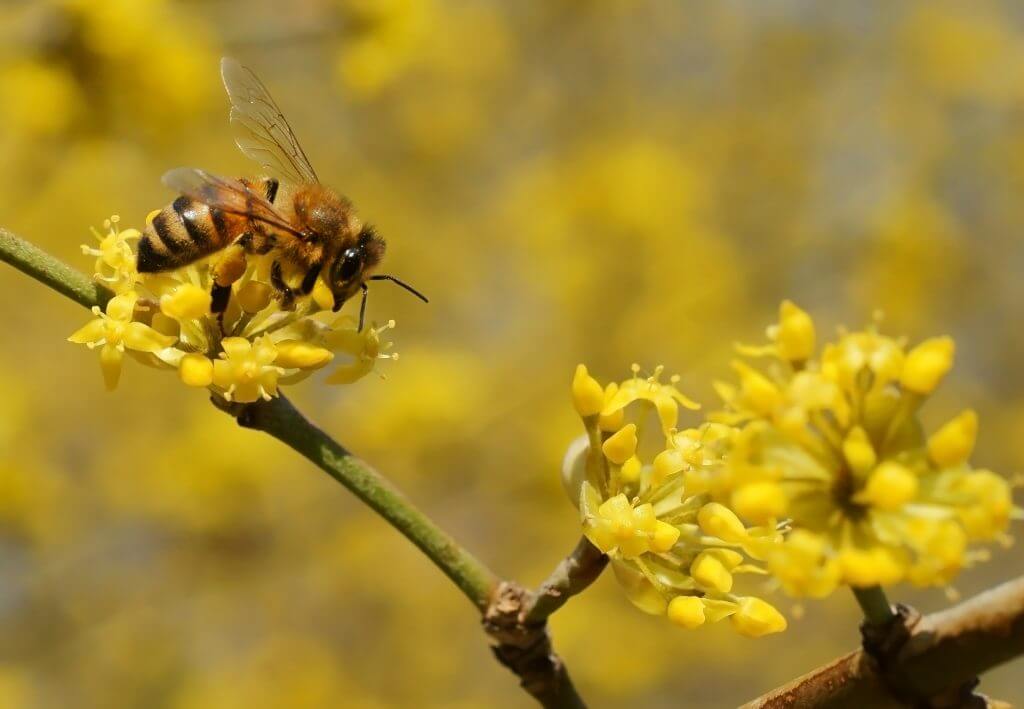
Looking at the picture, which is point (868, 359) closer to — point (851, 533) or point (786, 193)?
point (851, 533)

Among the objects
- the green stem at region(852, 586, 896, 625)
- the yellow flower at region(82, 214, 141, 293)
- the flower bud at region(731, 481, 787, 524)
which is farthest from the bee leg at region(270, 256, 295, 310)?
the green stem at region(852, 586, 896, 625)

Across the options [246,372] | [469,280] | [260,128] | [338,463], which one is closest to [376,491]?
[338,463]

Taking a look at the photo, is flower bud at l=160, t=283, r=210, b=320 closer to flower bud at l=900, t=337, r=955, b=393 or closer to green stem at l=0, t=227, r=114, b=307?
green stem at l=0, t=227, r=114, b=307

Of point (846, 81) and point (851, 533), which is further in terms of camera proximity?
point (846, 81)

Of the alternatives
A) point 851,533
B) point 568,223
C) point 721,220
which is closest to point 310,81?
point 568,223

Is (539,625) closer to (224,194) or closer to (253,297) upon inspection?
(253,297)

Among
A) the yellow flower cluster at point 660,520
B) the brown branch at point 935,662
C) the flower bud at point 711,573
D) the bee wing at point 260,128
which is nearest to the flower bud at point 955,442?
the brown branch at point 935,662

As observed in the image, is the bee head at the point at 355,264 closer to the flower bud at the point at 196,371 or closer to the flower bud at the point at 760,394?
the flower bud at the point at 196,371
